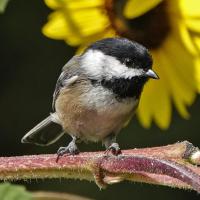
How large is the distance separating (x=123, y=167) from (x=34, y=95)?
147cm

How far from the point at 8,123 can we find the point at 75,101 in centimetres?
77

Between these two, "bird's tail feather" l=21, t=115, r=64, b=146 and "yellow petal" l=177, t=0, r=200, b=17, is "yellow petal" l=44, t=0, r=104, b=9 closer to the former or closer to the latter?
"yellow petal" l=177, t=0, r=200, b=17

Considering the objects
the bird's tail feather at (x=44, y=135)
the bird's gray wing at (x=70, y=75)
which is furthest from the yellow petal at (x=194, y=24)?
the bird's tail feather at (x=44, y=135)

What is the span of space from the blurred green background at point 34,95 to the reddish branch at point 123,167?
4.13ft

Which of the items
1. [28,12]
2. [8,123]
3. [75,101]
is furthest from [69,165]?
[8,123]

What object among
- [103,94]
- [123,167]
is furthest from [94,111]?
[123,167]

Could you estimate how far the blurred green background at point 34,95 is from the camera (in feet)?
7.41

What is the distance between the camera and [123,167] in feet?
3.01

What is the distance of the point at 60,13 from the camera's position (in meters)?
1.54

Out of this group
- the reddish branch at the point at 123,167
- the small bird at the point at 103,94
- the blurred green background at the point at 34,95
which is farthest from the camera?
the blurred green background at the point at 34,95

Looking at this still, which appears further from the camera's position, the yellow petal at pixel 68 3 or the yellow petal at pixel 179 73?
the yellow petal at pixel 179 73

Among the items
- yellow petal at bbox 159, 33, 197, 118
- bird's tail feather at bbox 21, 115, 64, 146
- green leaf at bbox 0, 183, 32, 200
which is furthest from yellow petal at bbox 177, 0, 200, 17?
green leaf at bbox 0, 183, 32, 200

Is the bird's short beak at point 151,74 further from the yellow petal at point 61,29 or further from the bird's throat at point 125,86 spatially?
the yellow petal at point 61,29

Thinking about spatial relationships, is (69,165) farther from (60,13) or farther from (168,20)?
(168,20)
